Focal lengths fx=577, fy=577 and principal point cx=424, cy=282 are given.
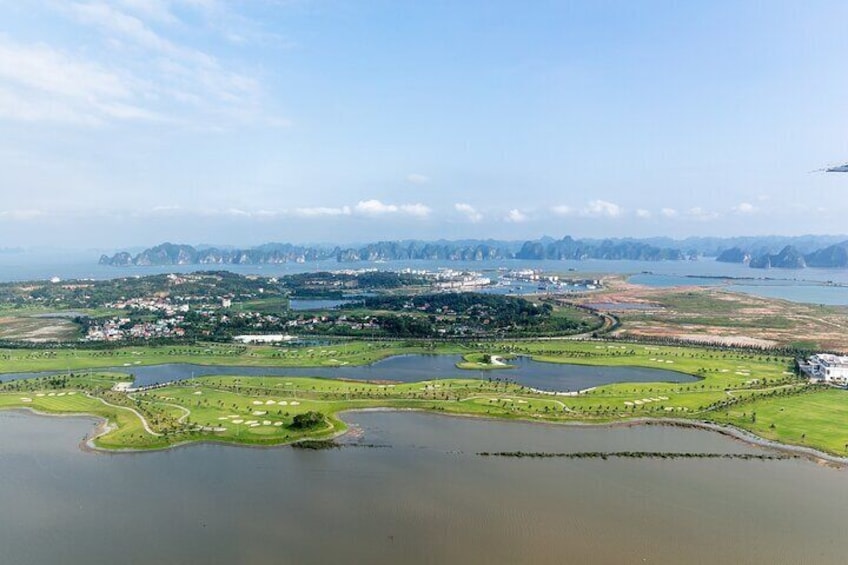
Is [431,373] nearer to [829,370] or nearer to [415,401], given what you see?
[415,401]

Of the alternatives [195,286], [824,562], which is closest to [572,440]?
[824,562]

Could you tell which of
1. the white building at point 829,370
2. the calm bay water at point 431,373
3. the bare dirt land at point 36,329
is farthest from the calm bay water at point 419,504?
the bare dirt land at point 36,329

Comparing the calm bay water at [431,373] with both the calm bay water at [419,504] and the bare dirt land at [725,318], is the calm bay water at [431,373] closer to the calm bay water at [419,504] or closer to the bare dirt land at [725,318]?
the calm bay water at [419,504]

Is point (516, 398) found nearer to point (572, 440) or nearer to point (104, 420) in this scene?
point (572, 440)

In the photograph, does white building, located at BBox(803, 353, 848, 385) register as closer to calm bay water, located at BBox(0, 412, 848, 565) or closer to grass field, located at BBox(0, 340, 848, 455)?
grass field, located at BBox(0, 340, 848, 455)

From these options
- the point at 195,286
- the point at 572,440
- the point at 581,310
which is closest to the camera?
the point at 572,440

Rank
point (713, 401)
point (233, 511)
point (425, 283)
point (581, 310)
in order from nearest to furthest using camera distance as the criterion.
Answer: point (233, 511), point (713, 401), point (581, 310), point (425, 283)
